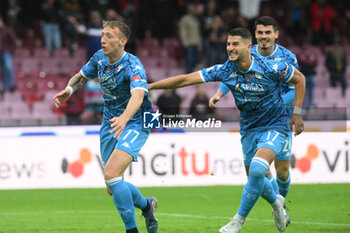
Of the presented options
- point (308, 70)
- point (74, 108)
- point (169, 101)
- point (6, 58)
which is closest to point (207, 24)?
point (308, 70)

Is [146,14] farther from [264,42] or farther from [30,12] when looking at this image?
[264,42]

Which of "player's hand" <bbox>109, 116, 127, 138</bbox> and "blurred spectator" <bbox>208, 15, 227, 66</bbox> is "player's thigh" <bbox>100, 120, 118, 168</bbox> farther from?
"blurred spectator" <bbox>208, 15, 227, 66</bbox>

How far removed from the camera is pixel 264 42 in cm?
961

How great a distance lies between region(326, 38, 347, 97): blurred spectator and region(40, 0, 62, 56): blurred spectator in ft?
25.6

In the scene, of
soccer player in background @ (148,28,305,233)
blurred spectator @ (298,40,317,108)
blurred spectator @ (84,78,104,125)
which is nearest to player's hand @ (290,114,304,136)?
soccer player in background @ (148,28,305,233)

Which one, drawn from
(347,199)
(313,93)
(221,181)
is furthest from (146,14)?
(347,199)

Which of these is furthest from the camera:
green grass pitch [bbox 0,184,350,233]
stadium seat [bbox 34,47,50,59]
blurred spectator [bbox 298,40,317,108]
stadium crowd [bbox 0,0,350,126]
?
stadium seat [bbox 34,47,50,59]

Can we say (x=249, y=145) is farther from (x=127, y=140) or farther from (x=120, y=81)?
(x=120, y=81)

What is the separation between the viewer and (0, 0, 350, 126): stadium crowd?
20.2m

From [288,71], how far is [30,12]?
14.7 metres

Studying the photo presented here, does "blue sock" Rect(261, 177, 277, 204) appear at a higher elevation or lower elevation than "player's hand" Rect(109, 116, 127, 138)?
lower

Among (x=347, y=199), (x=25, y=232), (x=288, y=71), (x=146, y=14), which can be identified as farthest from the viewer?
(x=146, y=14)

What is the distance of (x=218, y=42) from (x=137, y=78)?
1246 cm

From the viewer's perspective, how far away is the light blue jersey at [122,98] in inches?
319
